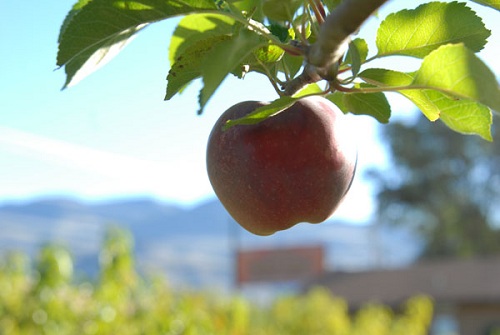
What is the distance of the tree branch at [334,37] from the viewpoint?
41 centimetres

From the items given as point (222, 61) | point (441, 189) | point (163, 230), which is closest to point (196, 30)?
point (222, 61)

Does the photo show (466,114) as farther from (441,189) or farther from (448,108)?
(441,189)

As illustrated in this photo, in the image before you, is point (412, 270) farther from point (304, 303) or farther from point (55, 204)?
point (55, 204)

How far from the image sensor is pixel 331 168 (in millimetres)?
662

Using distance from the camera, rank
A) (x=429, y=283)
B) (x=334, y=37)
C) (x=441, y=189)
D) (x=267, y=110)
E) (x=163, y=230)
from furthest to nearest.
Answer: (x=163, y=230) → (x=441, y=189) → (x=429, y=283) → (x=267, y=110) → (x=334, y=37)

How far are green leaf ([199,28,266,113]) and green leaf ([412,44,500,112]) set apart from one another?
5.0 inches

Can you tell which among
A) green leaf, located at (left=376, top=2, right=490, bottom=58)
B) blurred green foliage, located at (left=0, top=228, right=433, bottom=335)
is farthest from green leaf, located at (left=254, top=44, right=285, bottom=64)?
blurred green foliage, located at (left=0, top=228, right=433, bottom=335)

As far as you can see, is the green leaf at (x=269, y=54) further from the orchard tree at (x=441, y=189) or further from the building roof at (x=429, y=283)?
the orchard tree at (x=441, y=189)

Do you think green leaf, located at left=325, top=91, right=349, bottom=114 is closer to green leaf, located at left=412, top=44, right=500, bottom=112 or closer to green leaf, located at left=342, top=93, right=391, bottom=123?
green leaf, located at left=342, top=93, right=391, bottom=123

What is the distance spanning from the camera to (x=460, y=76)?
491 mm

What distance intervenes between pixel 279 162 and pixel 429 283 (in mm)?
15713

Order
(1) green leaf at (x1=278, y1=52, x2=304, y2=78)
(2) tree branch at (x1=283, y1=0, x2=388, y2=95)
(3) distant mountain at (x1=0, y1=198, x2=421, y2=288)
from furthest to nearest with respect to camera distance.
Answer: (3) distant mountain at (x1=0, y1=198, x2=421, y2=288)
(1) green leaf at (x1=278, y1=52, x2=304, y2=78)
(2) tree branch at (x1=283, y1=0, x2=388, y2=95)

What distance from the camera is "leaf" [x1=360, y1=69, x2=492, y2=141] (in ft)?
1.91

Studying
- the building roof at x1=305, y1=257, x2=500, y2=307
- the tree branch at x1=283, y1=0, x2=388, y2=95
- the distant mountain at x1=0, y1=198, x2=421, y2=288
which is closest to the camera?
the tree branch at x1=283, y1=0, x2=388, y2=95
